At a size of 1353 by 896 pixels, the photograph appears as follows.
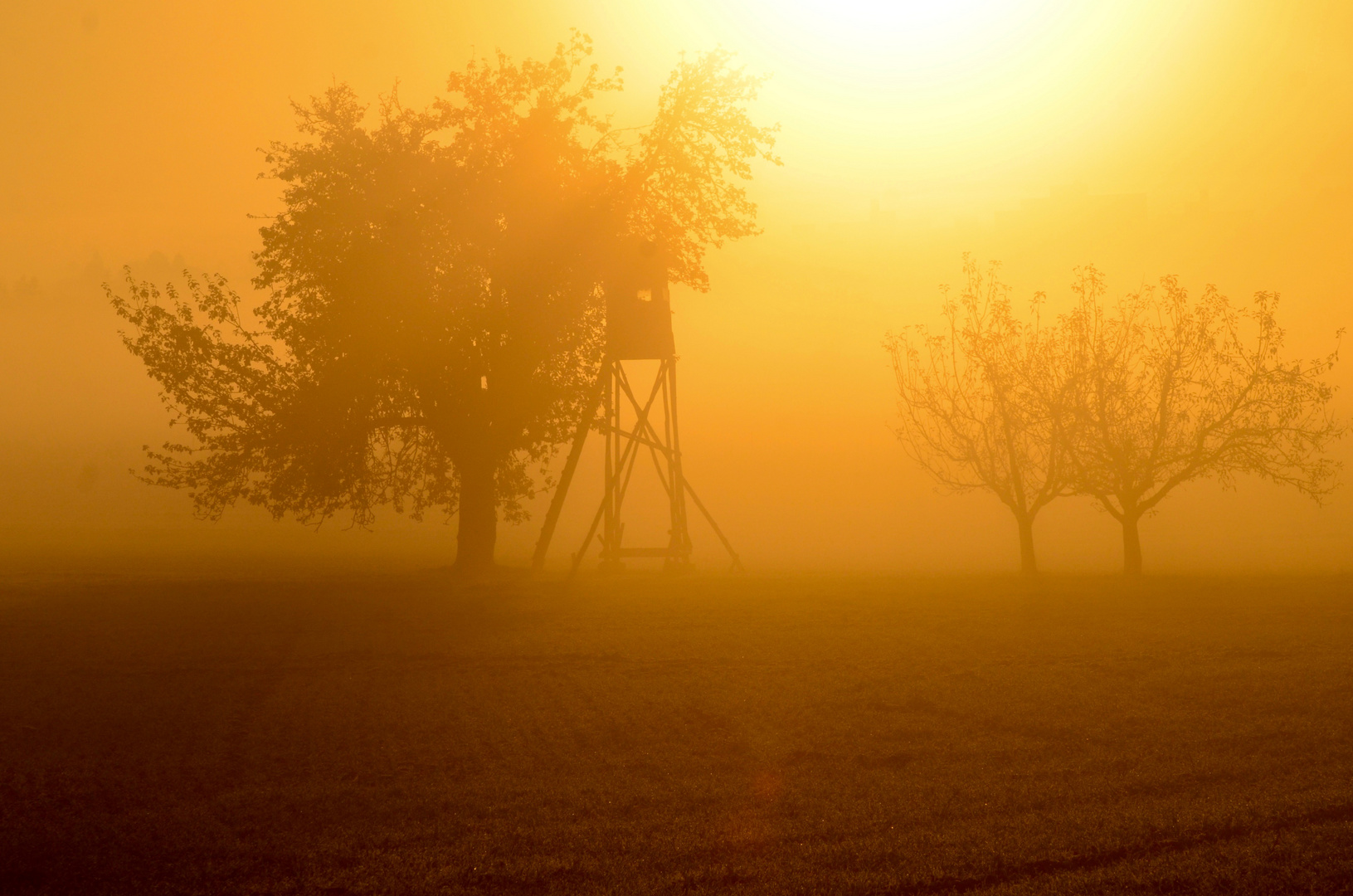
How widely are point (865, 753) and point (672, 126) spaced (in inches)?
798

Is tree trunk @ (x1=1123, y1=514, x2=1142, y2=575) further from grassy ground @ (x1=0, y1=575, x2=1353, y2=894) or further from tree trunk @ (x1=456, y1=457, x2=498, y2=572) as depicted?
tree trunk @ (x1=456, y1=457, x2=498, y2=572)

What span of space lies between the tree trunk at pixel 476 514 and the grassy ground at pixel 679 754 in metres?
8.79

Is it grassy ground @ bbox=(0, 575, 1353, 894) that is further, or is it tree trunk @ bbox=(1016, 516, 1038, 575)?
tree trunk @ bbox=(1016, 516, 1038, 575)

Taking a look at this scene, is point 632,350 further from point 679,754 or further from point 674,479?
point 679,754

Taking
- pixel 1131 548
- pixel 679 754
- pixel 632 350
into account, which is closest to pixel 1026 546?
pixel 1131 548

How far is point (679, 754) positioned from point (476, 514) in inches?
728

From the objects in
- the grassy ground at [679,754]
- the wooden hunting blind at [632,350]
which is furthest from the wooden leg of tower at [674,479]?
the grassy ground at [679,754]

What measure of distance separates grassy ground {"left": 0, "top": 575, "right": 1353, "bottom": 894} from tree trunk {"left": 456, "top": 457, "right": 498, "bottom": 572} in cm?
879

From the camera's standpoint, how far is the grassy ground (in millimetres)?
6734

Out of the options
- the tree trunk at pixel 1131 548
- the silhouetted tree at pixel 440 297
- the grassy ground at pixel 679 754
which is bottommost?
the grassy ground at pixel 679 754

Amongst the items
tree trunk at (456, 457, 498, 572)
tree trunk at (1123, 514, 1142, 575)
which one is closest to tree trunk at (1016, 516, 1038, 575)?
tree trunk at (1123, 514, 1142, 575)

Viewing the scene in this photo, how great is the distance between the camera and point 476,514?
89.3 ft

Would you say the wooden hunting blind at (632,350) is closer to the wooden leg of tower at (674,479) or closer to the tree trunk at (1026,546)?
the wooden leg of tower at (674,479)

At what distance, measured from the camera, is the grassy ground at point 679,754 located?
6734 millimetres
